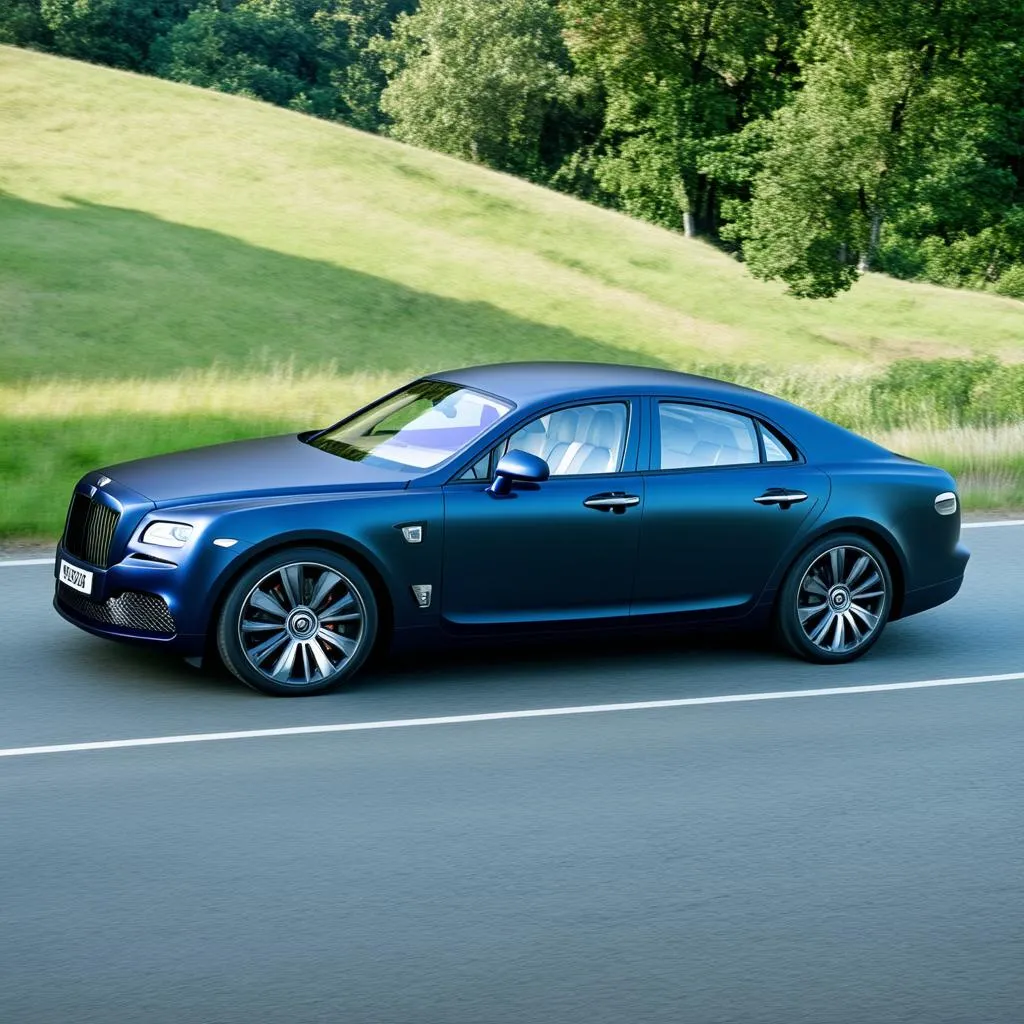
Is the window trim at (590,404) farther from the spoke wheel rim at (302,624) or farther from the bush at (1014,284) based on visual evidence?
the bush at (1014,284)

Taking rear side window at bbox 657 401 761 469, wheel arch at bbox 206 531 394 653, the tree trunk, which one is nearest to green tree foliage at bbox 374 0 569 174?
the tree trunk

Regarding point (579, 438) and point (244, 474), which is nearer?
point (244, 474)

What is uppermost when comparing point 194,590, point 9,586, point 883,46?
point 883,46

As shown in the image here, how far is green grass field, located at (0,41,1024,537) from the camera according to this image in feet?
144

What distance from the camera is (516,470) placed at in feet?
28.6

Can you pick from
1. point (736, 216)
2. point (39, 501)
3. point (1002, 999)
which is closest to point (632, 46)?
point (736, 216)

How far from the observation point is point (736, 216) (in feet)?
212

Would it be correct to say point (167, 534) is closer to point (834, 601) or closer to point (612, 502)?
point (612, 502)

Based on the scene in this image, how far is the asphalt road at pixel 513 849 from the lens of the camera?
5195mm

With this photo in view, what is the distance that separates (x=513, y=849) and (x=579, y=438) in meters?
3.20

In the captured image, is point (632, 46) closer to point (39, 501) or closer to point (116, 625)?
point (39, 501)

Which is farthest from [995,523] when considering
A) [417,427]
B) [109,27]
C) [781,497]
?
[109,27]

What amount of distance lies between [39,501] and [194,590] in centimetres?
632

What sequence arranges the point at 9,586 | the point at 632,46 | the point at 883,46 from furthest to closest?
1. the point at 632,46
2. the point at 883,46
3. the point at 9,586
